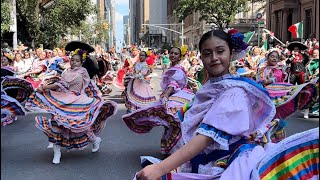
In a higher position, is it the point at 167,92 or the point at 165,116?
the point at 167,92

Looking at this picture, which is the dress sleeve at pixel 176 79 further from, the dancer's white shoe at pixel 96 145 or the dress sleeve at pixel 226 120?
the dress sleeve at pixel 226 120

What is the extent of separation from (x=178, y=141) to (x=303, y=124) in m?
4.83

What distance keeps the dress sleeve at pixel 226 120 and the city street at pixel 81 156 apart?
3472 millimetres

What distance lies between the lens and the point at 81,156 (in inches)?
297

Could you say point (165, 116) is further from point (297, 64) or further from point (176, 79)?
point (297, 64)

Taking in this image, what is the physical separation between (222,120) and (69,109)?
4.91 m

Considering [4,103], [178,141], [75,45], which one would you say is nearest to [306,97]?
[178,141]

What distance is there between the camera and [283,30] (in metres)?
51.4

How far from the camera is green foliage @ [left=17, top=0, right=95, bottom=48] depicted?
97.9ft

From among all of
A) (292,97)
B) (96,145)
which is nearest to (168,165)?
(292,97)

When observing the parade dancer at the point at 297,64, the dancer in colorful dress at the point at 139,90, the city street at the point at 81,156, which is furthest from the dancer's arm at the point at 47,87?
the parade dancer at the point at 297,64

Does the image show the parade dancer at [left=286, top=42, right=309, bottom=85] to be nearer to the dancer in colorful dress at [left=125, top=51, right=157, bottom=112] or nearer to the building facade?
the dancer in colorful dress at [left=125, top=51, right=157, bottom=112]

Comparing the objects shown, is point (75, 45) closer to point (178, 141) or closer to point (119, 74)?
point (178, 141)

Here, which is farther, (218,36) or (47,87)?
(47,87)
